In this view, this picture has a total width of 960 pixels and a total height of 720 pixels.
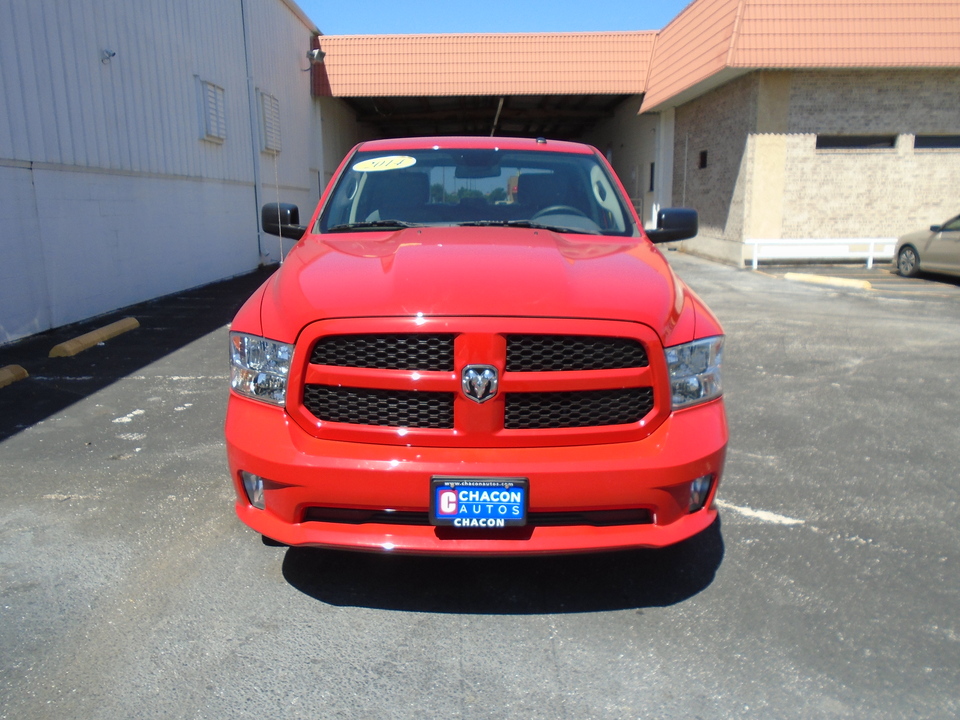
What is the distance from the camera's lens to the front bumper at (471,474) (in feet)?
8.14

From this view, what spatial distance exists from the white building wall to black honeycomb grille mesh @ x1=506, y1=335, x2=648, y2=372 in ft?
23.1

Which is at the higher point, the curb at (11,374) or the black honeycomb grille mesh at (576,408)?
the black honeycomb grille mesh at (576,408)

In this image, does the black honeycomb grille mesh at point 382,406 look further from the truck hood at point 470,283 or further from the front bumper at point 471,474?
the truck hood at point 470,283

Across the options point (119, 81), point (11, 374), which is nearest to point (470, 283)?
point (11, 374)

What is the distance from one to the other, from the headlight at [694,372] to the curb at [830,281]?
11.1 metres

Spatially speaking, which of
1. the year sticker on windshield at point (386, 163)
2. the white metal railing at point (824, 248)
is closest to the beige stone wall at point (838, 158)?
the white metal railing at point (824, 248)

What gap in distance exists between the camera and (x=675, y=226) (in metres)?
4.31

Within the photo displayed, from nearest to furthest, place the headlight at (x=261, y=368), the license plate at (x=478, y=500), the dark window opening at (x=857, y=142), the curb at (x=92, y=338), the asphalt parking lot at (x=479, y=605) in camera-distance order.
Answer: the asphalt parking lot at (x=479, y=605) < the license plate at (x=478, y=500) < the headlight at (x=261, y=368) < the curb at (x=92, y=338) < the dark window opening at (x=857, y=142)

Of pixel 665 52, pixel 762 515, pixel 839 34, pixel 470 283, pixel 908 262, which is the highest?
pixel 665 52

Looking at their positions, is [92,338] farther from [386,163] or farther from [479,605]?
[479,605]

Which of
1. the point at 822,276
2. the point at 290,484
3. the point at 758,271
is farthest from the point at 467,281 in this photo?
the point at 758,271

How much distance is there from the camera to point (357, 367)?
258 cm

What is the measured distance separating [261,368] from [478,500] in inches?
37.0

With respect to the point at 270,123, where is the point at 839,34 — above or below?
above
